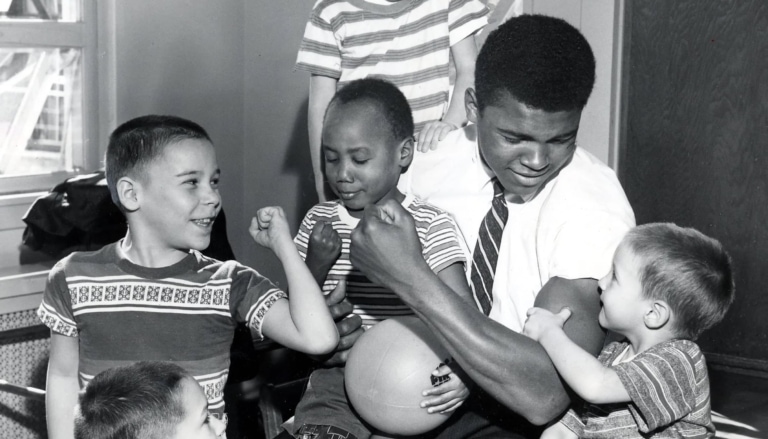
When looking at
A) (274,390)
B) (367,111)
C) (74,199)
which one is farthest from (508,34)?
(74,199)

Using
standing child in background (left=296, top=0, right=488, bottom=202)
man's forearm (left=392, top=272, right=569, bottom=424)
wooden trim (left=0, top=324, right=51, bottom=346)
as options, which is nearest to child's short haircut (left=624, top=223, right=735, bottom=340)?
man's forearm (left=392, top=272, right=569, bottom=424)

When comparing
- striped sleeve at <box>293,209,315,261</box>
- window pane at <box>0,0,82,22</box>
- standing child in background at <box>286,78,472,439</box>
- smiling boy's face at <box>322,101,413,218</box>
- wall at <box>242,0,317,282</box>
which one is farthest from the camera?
wall at <box>242,0,317,282</box>

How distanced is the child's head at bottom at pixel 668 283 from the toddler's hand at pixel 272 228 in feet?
2.50

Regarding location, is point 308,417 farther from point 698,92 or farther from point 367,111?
point 698,92

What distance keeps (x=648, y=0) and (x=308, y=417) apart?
10.2 ft

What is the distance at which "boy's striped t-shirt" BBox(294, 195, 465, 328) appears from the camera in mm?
2297

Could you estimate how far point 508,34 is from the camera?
221cm

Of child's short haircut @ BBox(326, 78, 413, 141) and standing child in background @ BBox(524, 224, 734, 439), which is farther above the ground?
child's short haircut @ BBox(326, 78, 413, 141)

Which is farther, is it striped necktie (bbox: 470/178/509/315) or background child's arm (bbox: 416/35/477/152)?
background child's arm (bbox: 416/35/477/152)

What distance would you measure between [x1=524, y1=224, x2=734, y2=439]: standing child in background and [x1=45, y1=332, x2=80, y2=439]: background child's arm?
1.11 metres

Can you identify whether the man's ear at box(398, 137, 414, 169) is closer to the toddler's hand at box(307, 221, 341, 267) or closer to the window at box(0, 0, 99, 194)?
the toddler's hand at box(307, 221, 341, 267)

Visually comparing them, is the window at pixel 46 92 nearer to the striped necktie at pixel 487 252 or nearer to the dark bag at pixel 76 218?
the dark bag at pixel 76 218

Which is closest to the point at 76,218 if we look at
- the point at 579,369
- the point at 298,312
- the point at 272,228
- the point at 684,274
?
the point at 272,228

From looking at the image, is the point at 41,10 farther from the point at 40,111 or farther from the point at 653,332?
the point at 653,332
